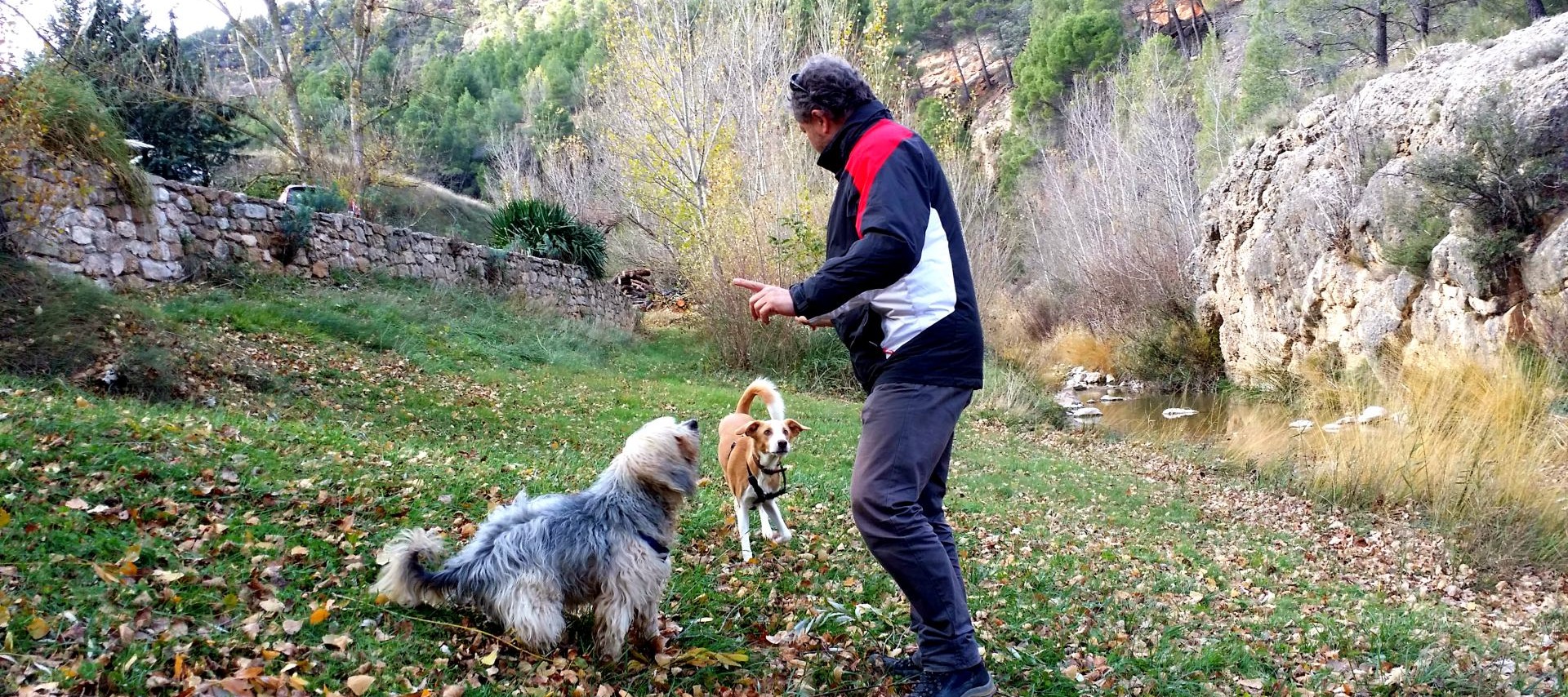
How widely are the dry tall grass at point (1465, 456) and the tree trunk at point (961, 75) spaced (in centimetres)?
4624

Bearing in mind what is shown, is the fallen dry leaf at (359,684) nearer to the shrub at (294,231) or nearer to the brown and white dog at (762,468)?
the brown and white dog at (762,468)

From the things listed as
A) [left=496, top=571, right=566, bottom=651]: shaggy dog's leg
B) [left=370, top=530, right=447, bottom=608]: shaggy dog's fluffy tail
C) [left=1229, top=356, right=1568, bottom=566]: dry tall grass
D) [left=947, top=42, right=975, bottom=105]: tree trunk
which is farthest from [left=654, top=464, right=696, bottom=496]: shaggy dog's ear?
[left=947, top=42, right=975, bottom=105]: tree trunk

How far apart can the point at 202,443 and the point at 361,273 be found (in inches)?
470

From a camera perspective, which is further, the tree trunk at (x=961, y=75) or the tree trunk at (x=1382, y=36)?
the tree trunk at (x=961, y=75)

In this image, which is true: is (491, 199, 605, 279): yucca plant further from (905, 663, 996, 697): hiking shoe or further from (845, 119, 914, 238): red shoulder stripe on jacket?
(905, 663, 996, 697): hiking shoe

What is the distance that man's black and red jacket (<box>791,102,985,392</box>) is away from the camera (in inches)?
121

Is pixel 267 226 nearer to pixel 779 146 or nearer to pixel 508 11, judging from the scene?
pixel 779 146

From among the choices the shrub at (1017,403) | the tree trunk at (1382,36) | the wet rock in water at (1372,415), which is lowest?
the shrub at (1017,403)

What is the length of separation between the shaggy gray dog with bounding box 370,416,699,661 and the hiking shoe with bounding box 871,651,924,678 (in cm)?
102

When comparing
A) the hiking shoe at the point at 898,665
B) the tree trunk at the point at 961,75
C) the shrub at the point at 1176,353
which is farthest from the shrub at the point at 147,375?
the tree trunk at the point at 961,75

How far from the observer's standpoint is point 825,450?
10883 mm

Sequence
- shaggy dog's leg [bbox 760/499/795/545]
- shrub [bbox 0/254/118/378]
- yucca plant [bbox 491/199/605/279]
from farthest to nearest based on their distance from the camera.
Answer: yucca plant [bbox 491/199/605/279] < shrub [bbox 0/254/118/378] < shaggy dog's leg [bbox 760/499/795/545]

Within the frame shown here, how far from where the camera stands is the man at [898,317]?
310cm

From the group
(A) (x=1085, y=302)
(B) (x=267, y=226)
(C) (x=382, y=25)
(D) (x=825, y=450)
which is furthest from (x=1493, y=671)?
(C) (x=382, y=25)
